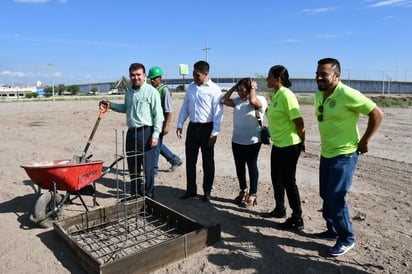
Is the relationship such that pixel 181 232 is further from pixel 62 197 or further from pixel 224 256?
pixel 62 197

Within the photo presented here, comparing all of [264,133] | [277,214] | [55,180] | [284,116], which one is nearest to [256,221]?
[277,214]

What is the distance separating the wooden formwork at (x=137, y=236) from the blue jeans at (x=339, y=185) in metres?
1.22

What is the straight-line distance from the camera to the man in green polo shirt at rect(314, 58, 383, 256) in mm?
3209

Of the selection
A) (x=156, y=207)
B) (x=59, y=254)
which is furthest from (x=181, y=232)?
(x=59, y=254)

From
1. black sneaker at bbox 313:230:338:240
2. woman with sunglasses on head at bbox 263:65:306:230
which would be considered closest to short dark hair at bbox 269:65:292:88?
woman with sunglasses on head at bbox 263:65:306:230

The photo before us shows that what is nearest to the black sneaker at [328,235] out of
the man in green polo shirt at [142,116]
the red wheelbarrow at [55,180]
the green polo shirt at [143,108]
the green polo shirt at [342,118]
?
the green polo shirt at [342,118]

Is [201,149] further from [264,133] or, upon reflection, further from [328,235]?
[328,235]

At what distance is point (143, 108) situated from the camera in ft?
15.1

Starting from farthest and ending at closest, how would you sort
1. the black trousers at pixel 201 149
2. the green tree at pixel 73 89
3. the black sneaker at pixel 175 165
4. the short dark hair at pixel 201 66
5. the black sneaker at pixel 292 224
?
the green tree at pixel 73 89, the black sneaker at pixel 175 165, the black trousers at pixel 201 149, the short dark hair at pixel 201 66, the black sneaker at pixel 292 224

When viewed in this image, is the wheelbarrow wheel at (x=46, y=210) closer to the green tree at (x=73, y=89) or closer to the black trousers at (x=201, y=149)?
the black trousers at (x=201, y=149)

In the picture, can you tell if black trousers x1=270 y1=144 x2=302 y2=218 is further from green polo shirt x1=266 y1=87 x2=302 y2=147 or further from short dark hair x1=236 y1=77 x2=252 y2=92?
short dark hair x1=236 y1=77 x2=252 y2=92

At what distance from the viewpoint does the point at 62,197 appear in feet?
15.3

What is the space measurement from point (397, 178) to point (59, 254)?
5537mm

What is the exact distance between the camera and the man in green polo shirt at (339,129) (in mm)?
3209
